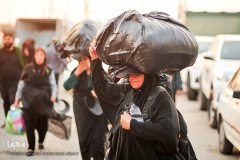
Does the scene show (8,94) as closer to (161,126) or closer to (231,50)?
(231,50)

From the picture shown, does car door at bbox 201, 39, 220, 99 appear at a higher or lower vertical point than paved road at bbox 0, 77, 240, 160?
higher

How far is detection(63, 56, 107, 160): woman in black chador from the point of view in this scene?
20.6ft

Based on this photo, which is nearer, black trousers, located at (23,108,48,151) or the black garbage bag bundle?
the black garbage bag bundle

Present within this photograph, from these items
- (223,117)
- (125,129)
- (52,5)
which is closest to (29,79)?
(223,117)

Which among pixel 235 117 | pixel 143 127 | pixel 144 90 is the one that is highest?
pixel 144 90

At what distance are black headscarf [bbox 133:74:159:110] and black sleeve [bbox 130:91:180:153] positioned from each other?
172 mm

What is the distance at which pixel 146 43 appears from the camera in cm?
355

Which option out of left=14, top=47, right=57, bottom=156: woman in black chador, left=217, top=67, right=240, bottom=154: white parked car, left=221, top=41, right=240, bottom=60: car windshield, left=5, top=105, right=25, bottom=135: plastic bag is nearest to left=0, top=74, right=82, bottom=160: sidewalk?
left=14, top=47, right=57, bottom=156: woman in black chador

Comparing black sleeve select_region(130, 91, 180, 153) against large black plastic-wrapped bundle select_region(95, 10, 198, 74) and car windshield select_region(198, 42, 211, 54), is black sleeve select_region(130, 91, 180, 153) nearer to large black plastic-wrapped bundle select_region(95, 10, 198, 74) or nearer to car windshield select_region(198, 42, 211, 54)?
large black plastic-wrapped bundle select_region(95, 10, 198, 74)

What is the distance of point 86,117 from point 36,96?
5.11 ft

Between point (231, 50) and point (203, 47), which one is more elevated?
point (231, 50)

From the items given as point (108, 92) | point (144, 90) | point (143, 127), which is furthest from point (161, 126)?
point (108, 92)

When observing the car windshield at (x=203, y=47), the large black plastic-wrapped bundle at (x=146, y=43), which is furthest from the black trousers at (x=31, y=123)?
the car windshield at (x=203, y=47)

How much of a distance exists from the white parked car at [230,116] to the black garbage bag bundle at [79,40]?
2.19 m
